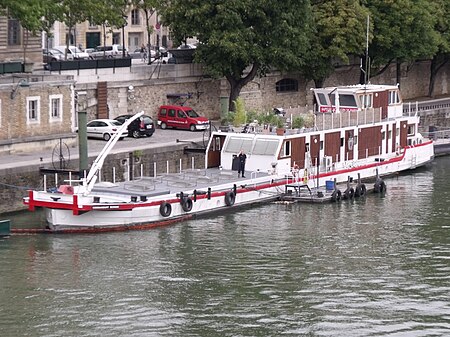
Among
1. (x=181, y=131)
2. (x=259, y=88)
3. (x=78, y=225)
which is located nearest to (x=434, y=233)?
(x=78, y=225)

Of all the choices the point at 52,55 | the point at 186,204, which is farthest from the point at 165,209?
the point at 52,55

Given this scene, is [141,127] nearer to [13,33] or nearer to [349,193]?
[13,33]

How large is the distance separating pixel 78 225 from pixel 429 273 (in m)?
13.2

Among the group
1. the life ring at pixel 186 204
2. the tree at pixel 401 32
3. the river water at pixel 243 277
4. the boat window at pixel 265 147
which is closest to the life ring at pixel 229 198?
the river water at pixel 243 277

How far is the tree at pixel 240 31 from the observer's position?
7044 centimetres

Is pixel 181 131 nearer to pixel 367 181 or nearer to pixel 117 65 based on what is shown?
pixel 117 65

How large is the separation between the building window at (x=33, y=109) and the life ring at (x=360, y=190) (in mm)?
14021

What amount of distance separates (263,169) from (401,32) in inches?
1106

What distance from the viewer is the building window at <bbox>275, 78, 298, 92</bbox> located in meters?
81.2

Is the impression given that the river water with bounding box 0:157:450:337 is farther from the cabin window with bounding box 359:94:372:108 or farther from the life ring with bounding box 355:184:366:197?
the cabin window with bounding box 359:94:372:108

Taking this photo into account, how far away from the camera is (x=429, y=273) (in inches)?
1702

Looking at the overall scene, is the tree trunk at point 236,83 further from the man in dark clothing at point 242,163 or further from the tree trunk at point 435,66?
the tree trunk at point 435,66

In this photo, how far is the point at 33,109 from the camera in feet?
193

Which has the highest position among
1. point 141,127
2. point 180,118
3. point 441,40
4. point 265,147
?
point 441,40
